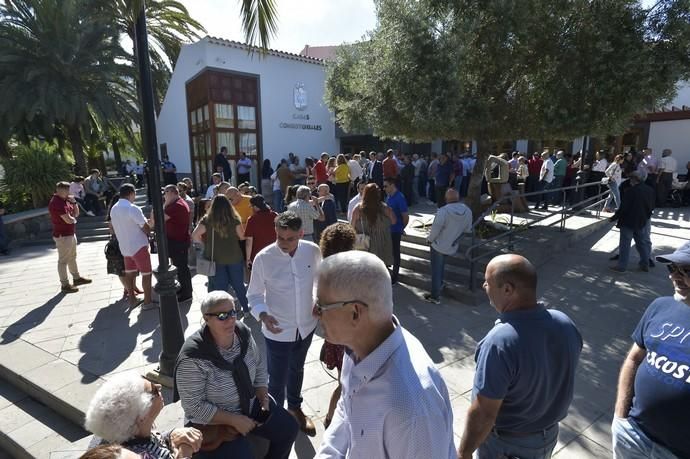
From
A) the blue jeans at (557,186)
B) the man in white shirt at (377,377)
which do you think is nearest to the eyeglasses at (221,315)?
the man in white shirt at (377,377)

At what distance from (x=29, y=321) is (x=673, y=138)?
1967 cm

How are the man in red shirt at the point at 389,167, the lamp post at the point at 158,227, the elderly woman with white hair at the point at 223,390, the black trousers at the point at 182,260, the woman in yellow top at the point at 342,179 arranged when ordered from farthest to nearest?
1. the man in red shirt at the point at 389,167
2. the woman in yellow top at the point at 342,179
3. the black trousers at the point at 182,260
4. the lamp post at the point at 158,227
5. the elderly woman with white hair at the point at 223,390

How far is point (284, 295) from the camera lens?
312cm

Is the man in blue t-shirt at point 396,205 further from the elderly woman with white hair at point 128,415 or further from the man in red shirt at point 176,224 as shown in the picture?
the elderly woman with white hair at point 128,415

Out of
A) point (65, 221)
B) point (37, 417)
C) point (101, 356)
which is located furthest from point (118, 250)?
point (37, 417)

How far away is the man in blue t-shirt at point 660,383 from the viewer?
1834 millimetres

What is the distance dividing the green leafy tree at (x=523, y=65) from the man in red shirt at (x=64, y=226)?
18.8 feet

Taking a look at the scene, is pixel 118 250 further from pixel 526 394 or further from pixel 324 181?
pixel 324 181

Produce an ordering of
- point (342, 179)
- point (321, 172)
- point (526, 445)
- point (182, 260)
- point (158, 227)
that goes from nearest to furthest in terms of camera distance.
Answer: point (526, 445), point (158, 227), point (182, 260), point (342, 179), point (321, 172)

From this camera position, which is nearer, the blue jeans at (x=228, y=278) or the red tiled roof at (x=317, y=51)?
the blue jeans at (x=228, y=278)

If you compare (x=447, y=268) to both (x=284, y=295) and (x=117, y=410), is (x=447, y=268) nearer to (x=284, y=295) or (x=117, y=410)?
(x=284, y=295)

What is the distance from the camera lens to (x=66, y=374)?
4180mm

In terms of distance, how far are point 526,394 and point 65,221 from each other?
7.34 m

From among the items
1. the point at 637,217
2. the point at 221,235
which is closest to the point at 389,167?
the point at 637,217
